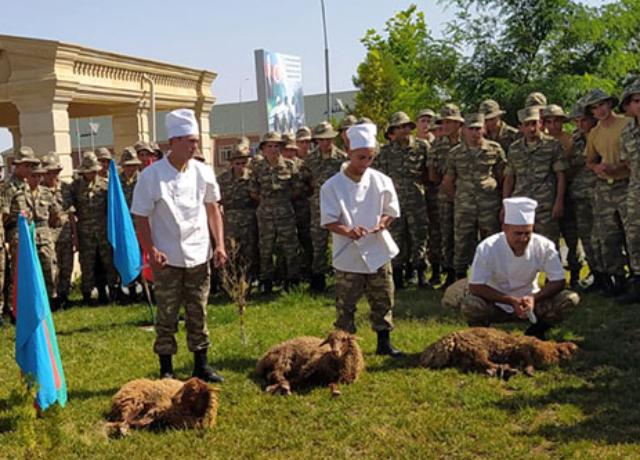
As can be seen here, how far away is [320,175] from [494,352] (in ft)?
14.5

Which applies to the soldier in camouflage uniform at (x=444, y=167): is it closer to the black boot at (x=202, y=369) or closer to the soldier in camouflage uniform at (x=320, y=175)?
the soldier in camouflage uniform at (x=320, y=175)

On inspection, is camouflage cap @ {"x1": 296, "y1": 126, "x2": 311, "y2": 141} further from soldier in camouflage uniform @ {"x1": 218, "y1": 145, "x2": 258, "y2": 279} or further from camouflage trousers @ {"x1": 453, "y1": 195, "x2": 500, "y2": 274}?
camouflage trousers @ {"x1": 453, "y1": 195, "x2": 500, "y2": 274}

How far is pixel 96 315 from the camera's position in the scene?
9367 mm

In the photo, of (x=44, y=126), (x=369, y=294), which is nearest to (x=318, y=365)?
(x=369, y=294)

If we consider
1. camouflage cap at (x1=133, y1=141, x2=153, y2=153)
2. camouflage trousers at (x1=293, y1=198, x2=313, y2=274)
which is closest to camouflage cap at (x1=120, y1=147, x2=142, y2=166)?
camouflage cap at (x1=133, y1=141, x2=153, y2=153)

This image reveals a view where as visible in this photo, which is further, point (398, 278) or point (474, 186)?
point (398, 278)

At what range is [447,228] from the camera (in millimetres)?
9375

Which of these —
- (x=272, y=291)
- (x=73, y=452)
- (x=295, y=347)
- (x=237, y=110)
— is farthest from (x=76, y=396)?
(x=237, y=110)

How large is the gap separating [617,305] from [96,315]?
20.2ft

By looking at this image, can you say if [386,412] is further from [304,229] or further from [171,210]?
[304,229]

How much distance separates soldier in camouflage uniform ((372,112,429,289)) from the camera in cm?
941

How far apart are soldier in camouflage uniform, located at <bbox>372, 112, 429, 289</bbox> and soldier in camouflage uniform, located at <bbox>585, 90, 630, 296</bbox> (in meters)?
2.15

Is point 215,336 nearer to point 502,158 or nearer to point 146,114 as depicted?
point 502,158

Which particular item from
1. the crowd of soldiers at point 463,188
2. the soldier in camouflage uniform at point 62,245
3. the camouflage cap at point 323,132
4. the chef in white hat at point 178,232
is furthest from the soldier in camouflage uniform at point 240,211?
the chef in white hat at point 178,232
